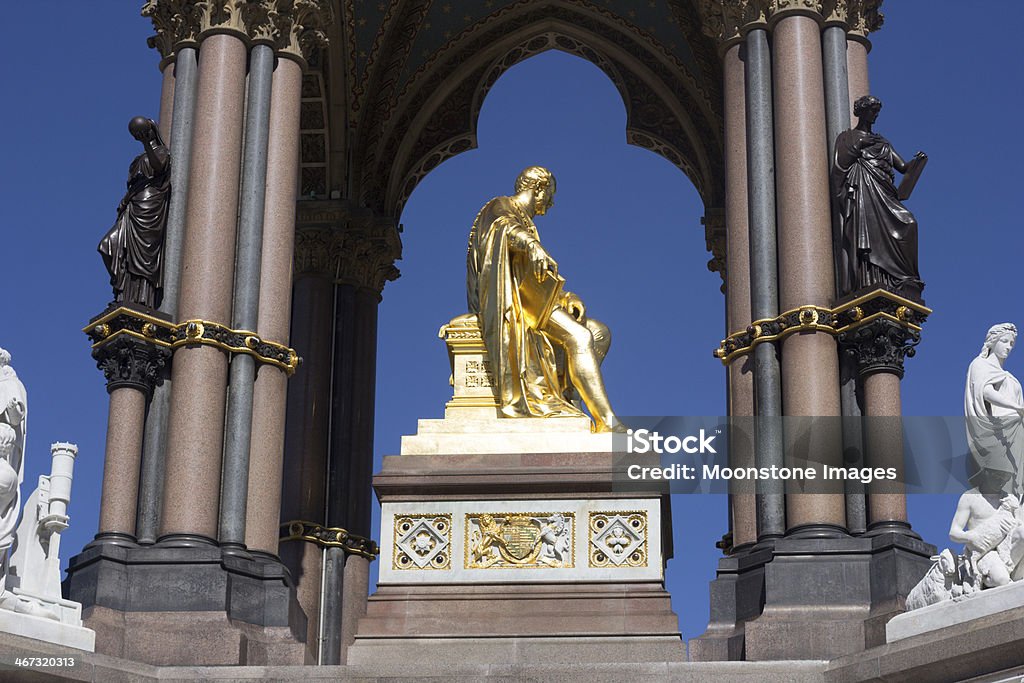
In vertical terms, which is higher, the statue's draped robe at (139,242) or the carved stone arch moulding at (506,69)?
the carved stone arch moulding at (506,69)

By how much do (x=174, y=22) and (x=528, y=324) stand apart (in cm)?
557

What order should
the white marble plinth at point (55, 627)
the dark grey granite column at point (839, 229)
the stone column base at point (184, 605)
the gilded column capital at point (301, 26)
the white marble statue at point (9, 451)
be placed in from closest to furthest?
the white marble plinth at point (55, 627) → the white marble statue at point (9, 451) → the stone column base at point (184, 605) → the dark grey granite column at point (839, 229) → the gilded column capital at point (301, 26)

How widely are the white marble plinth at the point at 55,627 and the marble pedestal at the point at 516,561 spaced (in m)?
3.56

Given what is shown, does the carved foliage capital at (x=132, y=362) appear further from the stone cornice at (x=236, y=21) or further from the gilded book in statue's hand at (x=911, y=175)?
the gilded book in statue's hand at (x=911, y=175)

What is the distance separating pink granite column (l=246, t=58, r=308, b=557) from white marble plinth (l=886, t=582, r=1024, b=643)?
23.0 feet

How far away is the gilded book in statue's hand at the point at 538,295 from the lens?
2470cm

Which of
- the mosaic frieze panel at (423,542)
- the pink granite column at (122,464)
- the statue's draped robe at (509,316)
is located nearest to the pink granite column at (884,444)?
the statue's draped robe at (509,316)

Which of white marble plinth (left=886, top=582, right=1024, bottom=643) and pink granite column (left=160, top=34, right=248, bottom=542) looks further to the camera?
pink granite column (left=160, top=34, right=248, bottom=542)

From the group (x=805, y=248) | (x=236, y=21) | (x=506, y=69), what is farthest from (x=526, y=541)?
(x=506, y=69)

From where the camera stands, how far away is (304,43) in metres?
24.2

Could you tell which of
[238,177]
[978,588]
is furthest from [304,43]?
[978,588]

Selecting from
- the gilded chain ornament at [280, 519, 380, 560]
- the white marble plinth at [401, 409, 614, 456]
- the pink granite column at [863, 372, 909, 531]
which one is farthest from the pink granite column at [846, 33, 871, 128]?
the gilded chain ornament at [280, 519, 380, 560]

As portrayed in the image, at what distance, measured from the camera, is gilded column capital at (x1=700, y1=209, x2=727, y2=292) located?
2931 centimetres

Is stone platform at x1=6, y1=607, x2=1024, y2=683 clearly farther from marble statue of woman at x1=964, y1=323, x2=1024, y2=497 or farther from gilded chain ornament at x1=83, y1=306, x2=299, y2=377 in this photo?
gilded chain ornament at x1=83, y1=306, x2=299, y2=377
